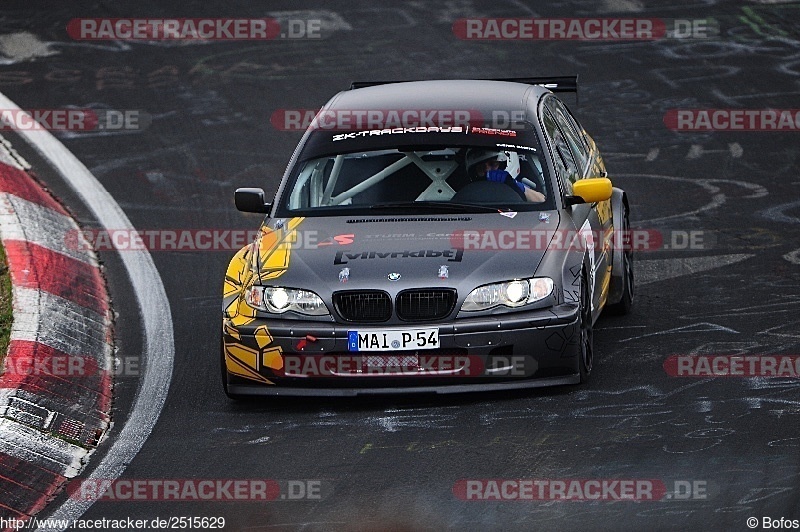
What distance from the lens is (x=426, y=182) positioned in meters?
9.19

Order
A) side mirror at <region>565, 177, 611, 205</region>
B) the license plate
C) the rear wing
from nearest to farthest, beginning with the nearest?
the license plate, side mirror at <region>565, 177, 611, 205</region>, the rear wing

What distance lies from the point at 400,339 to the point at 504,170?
1.58 m

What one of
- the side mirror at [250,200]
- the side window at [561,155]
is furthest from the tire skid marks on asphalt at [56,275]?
the side window at [561,155]

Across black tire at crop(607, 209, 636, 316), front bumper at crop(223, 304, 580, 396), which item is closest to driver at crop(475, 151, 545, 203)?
front bumper at crop(223, 304, 580, 396)

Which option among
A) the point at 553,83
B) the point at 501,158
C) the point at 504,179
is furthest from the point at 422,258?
the point at 553,83

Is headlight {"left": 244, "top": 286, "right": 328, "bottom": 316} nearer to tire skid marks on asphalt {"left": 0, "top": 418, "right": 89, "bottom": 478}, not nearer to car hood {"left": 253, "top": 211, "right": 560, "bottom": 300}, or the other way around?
car hood {"left": 253, "top": 211, "right": 560, "bottom": 300}

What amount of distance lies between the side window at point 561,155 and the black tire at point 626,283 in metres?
0.81

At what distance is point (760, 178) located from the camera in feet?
44.1

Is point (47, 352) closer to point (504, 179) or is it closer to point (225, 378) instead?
point (225, 378)

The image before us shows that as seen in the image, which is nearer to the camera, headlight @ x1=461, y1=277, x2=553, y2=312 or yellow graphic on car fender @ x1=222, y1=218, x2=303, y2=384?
headlight @ x1=461, y1=277, x2=553, y2=312

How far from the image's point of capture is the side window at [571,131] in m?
10.0

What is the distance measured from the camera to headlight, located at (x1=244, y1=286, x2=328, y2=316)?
8164 mm

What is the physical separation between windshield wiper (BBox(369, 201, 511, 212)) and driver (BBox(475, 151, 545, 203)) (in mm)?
234

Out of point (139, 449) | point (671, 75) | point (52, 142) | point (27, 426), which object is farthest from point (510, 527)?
point (671, 75)
